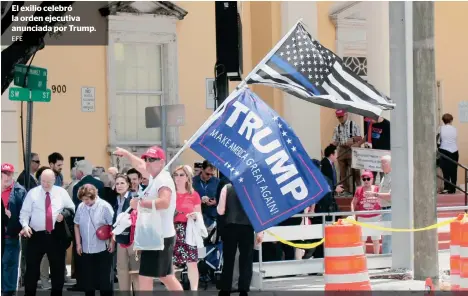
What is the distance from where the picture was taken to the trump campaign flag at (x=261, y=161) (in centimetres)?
980

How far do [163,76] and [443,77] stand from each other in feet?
21.7

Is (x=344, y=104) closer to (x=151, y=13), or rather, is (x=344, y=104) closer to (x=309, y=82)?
(x=309, y=82)

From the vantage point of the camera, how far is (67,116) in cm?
1856

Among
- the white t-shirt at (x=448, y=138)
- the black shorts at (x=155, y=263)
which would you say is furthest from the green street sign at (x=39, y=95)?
the white t-shirt at (x=448, y=138)

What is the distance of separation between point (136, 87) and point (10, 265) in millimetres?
7753

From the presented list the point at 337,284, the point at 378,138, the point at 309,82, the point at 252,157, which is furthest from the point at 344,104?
the point at 378,138

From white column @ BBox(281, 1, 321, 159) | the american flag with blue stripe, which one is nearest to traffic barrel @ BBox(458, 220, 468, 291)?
the american flag with blue stripe

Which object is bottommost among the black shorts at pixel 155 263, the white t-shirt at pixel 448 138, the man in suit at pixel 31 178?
the black shorts at pixel 155 263

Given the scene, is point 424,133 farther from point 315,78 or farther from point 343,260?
point 343,260

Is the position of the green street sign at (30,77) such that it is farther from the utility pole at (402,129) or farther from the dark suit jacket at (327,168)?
the utility pole at (402,129)

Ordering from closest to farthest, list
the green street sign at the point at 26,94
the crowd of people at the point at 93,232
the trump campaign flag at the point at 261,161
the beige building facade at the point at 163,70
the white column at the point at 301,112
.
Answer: the trump campaign flag at the point at 261,161
the crowd of people at the point at 93,232
the green street sign at the point at 26,94
the beige building facade at the point at 163,70
the white column at the point at 301,112

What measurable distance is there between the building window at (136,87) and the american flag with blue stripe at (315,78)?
9.14m

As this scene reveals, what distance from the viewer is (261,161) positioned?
9914 millimetres

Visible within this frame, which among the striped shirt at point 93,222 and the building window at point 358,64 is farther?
the building window at point 358,64
